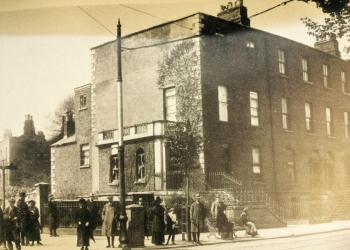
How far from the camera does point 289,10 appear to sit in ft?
32.3

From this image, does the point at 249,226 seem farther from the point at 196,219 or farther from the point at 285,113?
the point at 285,113

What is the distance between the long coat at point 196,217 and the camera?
50.1 ft

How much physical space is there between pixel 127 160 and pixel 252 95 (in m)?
6.61

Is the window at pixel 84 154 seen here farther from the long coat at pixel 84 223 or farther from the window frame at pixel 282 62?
the long coat at pixel 84 223

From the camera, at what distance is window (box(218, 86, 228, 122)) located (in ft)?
76.0

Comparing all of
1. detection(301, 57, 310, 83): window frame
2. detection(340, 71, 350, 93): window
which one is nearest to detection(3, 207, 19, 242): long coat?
detection(301, 57, 310, 83): window frame

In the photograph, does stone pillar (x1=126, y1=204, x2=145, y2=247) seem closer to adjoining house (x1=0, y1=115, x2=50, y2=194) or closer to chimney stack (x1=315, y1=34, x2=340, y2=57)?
chimney stack (x1=315, y1=34, x2=340, y2=57)

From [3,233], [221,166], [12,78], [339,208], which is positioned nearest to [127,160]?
[221,166]

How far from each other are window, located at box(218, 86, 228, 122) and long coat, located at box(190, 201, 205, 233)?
793cm

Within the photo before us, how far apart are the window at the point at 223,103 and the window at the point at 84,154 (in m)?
9.52

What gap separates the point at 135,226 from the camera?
46.8 feet

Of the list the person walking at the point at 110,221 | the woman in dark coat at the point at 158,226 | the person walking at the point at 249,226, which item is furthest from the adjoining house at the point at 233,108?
the woman in dark coat at the point at 158,226

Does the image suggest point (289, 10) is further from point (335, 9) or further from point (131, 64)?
point (131, 64)

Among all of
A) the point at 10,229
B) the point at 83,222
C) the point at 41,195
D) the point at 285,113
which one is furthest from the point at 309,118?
the point at 10,229
